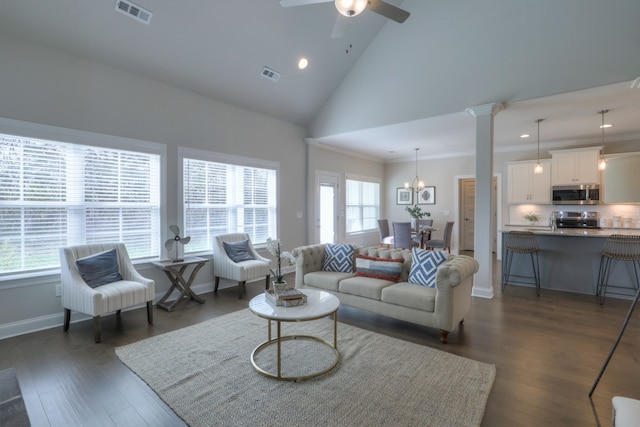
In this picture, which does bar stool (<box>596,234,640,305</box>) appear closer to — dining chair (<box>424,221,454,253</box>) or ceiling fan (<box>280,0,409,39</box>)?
dining chair (<box>424,221,454,253</box>)

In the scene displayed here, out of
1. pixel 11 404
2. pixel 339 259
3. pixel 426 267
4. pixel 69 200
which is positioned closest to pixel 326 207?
pixel 339 259

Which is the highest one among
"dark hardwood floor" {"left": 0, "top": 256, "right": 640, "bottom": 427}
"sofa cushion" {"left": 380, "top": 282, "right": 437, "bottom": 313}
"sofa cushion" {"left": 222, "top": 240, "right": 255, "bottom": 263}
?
"sofa cushion" {"left": 222, "top": 240, "right": 255, "bottom": 263}

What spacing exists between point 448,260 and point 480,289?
61.6 inches

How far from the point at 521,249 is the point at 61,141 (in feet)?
20.3

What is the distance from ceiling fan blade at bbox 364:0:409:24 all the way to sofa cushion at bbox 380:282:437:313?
2.48 meters

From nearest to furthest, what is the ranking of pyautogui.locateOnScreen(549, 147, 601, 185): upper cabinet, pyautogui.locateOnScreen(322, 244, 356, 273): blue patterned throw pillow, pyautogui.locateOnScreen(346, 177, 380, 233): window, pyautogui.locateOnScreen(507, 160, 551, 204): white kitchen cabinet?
1. pyautogui.locateOnScreen(322, 244, 356, 273): blue patterned throw pillow
2. pyautogui.locateOnScreen(549, 147, 601, 185): upper cabinet
3. pyautogui.locateOnScreen(507, 160, 551, 204): white kitchen cabinet
4. pyautogui.locateOnScreen(346, 177, 380, 233): window

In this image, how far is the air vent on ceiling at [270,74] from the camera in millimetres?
4742

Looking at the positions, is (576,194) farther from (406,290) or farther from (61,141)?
(61,141)

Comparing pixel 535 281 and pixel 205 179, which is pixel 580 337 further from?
pixel 205 179

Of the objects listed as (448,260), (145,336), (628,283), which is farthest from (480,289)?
(145,336)

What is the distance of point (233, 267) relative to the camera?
14.5ft

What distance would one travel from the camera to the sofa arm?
3984 millimetres

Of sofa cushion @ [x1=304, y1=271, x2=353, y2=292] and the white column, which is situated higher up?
the white column

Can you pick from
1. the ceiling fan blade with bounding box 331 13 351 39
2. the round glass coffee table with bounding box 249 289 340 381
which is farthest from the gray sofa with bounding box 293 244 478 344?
the ceiling fan blade with bounding box 331 13 351 39
